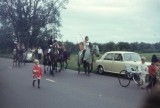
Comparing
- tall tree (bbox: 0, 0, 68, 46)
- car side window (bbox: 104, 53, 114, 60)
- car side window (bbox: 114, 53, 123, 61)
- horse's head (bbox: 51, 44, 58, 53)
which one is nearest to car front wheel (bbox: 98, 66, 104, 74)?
car side window (bbox: 104, 53, 114, 60)

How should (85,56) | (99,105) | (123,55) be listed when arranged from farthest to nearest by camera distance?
(85,56) < (123,55) < (99,105)

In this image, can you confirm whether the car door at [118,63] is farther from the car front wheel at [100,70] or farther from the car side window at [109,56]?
the car front wheel at [100,70]

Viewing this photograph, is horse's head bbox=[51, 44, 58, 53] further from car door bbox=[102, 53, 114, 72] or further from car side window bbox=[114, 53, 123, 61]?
car side window bbox=[114, 53, 123, 61]

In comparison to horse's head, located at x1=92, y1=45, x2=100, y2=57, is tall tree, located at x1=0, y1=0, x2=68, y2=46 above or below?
above

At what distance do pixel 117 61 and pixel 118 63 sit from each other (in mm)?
209

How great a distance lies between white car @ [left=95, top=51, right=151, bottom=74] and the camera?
1526 cm

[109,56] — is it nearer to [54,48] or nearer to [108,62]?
[108,62]

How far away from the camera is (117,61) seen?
15844mm

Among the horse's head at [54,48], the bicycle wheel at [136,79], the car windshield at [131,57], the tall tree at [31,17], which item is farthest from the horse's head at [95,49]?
the tall tree at [31,17]

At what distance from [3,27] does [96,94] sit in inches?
1501

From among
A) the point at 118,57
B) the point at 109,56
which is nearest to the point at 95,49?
the point at 109,56

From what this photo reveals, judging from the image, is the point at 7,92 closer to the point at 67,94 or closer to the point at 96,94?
the point at 67,94

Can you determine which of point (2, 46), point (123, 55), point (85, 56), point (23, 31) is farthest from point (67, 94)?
point (2, 46)

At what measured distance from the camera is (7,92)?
10.0 meters
